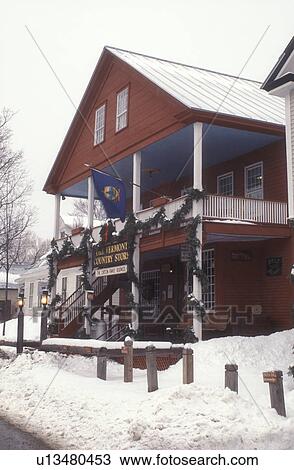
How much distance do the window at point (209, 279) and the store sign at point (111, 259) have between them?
2826 millimetres

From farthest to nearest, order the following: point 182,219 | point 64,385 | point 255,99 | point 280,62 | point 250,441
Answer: point 255,99 → point 182,219 → point 280,62 → point 64,385 → point 250,441

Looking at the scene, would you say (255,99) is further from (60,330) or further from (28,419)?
(28,419)

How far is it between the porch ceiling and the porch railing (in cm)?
224

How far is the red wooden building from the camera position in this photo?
1730cm

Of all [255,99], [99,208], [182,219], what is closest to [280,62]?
[182,219]

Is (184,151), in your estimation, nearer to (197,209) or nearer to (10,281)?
(197,209)

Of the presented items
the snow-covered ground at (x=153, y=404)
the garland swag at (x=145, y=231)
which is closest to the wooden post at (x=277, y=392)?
the snow-covered ground at (x=153, y=404)

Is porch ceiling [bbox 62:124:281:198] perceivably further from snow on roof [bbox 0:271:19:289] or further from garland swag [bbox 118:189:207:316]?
snow on roof [bbox 0:271:19:289]

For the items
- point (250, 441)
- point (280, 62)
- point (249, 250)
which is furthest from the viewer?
point (249, 250)

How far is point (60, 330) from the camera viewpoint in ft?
71.8

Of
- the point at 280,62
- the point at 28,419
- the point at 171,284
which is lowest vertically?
the point at 28,419

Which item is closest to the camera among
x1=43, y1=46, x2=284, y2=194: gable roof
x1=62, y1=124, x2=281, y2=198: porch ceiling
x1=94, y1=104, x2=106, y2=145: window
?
x1=43, y1=46, x2=284, y2=194: gable roof

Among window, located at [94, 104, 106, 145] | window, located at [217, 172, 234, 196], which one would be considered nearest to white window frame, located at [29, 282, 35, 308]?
window, located at [94, 104, 106, 145]
